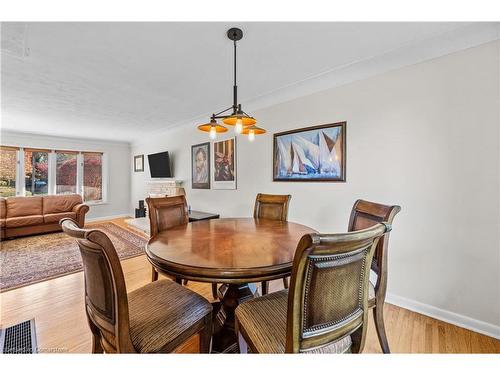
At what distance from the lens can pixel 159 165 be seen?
5375 mm

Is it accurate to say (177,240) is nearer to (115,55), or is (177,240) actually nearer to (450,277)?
(115,55)

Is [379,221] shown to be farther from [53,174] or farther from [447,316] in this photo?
[53,174]

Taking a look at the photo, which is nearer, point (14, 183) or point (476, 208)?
point (476, 208)

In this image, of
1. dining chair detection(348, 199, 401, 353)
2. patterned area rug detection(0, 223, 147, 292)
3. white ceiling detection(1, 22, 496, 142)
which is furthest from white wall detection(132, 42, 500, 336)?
patterned area rug detection(0, 223, 147, 292)

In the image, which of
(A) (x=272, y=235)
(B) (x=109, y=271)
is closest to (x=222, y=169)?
(A) (x=272, y=235)

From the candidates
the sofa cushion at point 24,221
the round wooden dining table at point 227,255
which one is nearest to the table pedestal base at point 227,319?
the round wooden dining table at point 227,255

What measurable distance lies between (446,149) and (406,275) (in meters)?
1.17

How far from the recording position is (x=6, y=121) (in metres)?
4.30

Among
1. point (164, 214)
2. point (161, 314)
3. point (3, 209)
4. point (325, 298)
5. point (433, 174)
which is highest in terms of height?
point (433, 174)

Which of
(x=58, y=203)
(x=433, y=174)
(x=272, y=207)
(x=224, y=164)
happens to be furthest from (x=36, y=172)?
(x=433, y=174)

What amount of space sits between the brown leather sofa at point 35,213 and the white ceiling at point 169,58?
80.5 inches

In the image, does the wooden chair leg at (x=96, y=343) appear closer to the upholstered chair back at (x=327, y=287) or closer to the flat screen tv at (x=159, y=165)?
the upholstered chair back at (x=327, y=287)

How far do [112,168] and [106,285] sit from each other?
6779 millimetres

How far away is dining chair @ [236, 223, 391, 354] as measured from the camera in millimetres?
752
